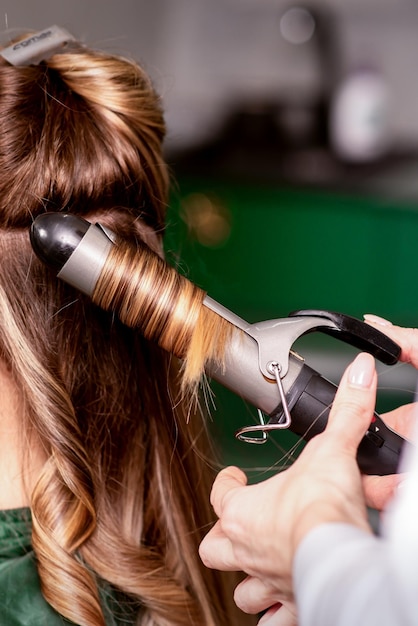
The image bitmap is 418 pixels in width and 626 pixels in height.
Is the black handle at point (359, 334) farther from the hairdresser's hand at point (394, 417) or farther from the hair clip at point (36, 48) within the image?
the hair clip at point (36, 48)

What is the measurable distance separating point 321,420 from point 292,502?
0.11m

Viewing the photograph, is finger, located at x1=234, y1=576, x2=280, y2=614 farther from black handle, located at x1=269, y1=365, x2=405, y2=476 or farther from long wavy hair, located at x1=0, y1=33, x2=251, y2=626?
long wavy hair, located at x1=0, y1=33, x2=251, y2=626

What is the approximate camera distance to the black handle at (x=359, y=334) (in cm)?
55

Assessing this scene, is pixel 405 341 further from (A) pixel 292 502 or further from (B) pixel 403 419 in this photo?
(A) pixel 292 502

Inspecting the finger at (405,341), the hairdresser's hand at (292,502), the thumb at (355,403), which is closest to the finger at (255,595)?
the hairdresser's hand at (292,502)

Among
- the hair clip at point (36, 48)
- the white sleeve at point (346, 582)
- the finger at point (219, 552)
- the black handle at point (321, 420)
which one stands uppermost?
the hair clip at point (36, 48)

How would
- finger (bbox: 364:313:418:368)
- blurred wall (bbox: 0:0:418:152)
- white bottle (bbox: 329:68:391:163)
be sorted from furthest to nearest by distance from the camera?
blurred wall (bbox: 0:0:418:152)
white bottle (bbox: 329:68:391:163)
finger (bbox: 364:313:418:368)

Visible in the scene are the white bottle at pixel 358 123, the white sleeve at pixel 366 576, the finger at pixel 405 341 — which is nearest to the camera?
the white sleeve at pixel 366 576

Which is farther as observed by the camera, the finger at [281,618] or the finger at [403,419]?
the finger at [403,419]

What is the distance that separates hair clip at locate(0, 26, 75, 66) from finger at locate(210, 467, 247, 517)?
0.40 meters

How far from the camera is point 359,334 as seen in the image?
56 cm

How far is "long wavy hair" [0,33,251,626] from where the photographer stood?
26.9 inches

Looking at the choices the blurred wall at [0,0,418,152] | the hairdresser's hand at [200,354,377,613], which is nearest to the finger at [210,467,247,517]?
the hairdresser's hand at [200,354,377,613]

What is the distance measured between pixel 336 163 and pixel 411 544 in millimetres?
1748
